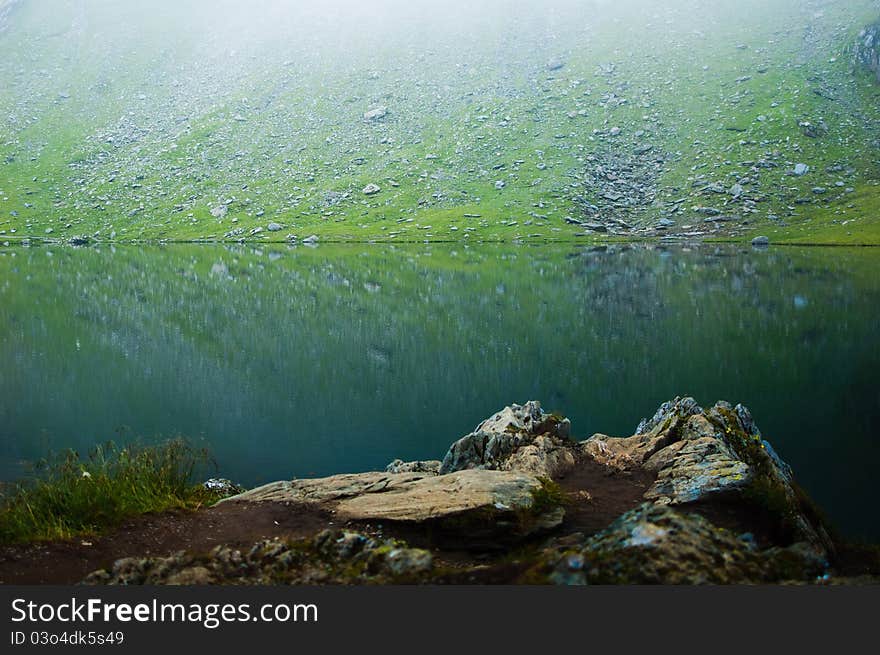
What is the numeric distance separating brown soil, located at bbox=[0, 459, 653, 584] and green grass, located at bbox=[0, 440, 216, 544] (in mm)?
377

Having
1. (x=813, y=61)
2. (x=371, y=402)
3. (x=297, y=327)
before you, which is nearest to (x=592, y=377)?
(x=371, y=402)

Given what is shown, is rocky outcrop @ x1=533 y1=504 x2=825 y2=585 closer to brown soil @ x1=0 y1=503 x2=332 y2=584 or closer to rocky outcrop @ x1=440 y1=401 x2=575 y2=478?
brown soil @ x1=0 y1=503 x2=332 y2=584

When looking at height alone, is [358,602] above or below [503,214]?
above

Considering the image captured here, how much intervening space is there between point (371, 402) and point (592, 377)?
37.9 ft

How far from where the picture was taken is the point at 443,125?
6068 inches

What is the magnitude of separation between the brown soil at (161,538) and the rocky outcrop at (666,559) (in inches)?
277

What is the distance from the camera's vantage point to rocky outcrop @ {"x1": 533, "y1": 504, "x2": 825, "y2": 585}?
8141mm

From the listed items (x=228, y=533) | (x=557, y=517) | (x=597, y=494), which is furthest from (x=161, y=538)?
(x=597, y=494)

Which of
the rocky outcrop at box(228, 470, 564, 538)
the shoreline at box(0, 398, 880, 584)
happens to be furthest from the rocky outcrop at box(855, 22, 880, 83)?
the rocky outcrop at box(228, 470, 564, 538)

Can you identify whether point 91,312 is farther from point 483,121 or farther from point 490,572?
point 483,121

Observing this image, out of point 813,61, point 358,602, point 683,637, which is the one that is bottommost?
point 683,637

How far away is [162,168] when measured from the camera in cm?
15475

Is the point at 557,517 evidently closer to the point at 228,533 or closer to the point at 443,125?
the point at 228,533

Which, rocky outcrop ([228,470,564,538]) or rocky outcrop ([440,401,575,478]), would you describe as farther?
rocky outcrop ([440,401,575,478])
